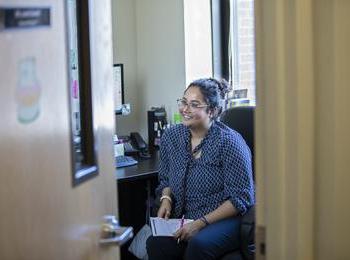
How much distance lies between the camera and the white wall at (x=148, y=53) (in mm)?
3607

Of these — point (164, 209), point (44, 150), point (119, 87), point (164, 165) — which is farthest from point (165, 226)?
point (44, 150)

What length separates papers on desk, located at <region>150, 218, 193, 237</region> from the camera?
2.74 meters

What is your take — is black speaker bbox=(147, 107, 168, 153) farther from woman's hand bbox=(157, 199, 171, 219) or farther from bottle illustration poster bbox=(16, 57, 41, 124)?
bottle illustration poster bbox=(16, 57, 41, 124)

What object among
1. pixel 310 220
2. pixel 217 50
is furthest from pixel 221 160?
pixel 310 220

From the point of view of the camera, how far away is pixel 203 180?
2770 mm

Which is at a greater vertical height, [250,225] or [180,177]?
[180,177]

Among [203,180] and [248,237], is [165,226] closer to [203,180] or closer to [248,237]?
[203,180]

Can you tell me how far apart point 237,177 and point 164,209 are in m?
0.38

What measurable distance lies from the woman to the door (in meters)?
1.33

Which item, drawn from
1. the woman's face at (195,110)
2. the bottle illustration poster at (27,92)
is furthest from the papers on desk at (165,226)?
the bottle illustration poster at (27,92)

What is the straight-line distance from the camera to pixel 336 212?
3.54ft

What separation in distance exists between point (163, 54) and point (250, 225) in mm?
1445

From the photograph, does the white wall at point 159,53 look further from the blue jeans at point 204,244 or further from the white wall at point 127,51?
the blue jeans at point 204,244

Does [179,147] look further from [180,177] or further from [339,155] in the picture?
[339,155]
